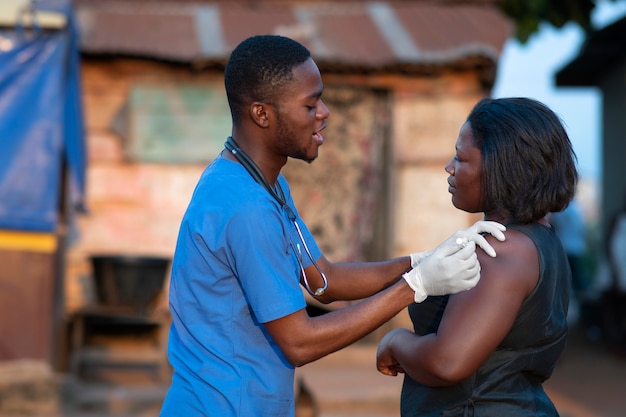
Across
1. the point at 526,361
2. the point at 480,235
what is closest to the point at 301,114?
the point at 480,235

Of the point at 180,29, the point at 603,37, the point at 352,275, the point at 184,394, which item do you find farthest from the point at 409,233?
the point at 184,394

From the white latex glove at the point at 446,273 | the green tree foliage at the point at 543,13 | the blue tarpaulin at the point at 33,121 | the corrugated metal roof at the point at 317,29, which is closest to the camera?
the white latex glove at the point at 446,273

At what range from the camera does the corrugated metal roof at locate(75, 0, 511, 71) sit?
8.07 meters

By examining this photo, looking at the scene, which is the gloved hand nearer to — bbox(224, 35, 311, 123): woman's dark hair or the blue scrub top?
the blue scrub top

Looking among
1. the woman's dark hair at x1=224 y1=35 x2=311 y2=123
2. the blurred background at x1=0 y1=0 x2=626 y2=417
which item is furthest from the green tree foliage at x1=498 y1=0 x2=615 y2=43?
the woman's dark hair at x1=224 y1=35 x2=311 y2=123

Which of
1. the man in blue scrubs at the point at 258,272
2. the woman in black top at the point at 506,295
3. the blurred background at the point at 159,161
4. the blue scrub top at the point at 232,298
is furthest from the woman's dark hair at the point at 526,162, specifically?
the blurred background at the point at 159,161

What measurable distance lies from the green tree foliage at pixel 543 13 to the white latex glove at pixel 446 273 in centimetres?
853

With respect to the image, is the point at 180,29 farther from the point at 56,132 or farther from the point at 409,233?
the point at 409,233

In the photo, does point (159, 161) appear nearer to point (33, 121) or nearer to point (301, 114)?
point (33, 121)

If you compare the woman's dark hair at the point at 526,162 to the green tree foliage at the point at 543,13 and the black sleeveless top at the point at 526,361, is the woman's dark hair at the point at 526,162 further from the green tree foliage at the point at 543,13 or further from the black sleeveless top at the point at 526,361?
the green tree foliage at the point at 543,13

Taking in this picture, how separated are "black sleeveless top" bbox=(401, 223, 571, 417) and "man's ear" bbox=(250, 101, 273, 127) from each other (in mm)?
701

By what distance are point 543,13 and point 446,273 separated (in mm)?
9216

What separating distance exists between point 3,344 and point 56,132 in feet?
5.29

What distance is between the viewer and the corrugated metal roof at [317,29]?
26.5 ft
